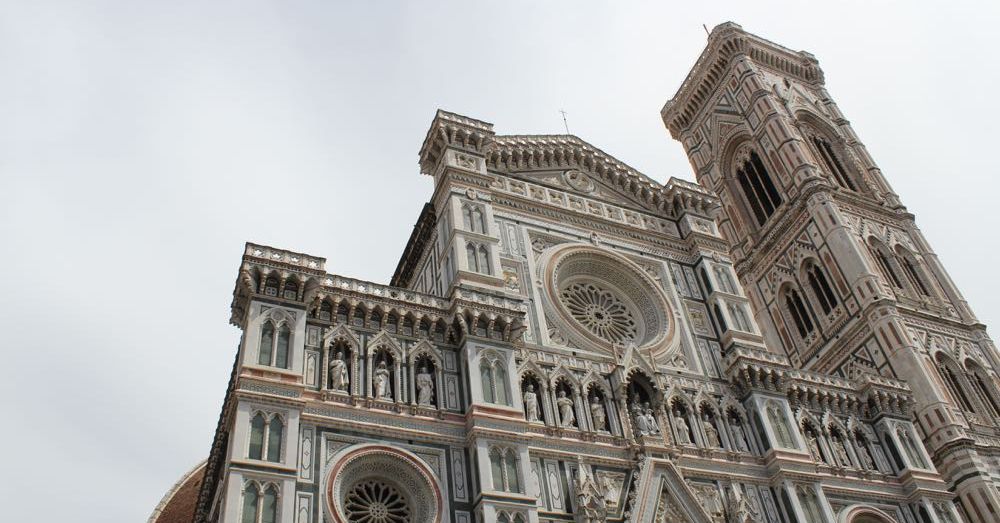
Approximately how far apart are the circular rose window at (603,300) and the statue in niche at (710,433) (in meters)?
2.14

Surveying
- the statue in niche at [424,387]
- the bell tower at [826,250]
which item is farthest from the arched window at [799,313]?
the statue in niche at [424,387]

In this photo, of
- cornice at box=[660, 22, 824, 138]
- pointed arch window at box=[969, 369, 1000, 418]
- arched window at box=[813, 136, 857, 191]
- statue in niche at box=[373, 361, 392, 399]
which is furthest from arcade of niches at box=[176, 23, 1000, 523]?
cornice at box=[660, 22, 824, 138]

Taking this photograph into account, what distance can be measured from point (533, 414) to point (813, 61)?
3057cm

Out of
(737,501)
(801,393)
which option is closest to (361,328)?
(737,501)

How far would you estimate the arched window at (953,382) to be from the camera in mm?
28266

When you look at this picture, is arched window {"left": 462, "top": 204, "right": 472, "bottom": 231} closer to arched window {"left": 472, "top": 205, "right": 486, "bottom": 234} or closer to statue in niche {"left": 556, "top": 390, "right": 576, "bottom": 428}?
arched window {"left": 472, "top": 205, "right": 486, "bottom": 234}

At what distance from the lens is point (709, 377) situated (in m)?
22.7

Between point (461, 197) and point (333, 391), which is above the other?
point (461, 197)

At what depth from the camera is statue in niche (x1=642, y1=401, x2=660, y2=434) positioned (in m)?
20.2

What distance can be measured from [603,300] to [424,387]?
7362mm

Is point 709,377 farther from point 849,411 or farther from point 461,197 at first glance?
point 461,197

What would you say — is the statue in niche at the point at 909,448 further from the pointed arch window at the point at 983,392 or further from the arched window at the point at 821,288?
the arched window at the point at 821,288

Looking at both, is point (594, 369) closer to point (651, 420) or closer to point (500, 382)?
point (651, 420)

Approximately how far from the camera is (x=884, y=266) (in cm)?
3219
